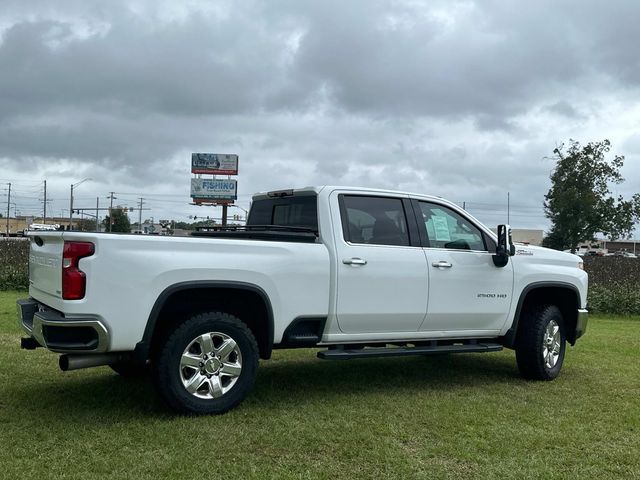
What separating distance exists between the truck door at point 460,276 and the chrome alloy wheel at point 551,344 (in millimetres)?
643

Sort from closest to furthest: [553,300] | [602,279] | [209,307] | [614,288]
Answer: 1. [209,307]
2. [553,300]
3. [614,288]
4. [602,279]

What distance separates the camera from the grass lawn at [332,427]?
423 cm

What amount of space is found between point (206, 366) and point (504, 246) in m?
3.17

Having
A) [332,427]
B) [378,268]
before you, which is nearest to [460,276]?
[378,268]

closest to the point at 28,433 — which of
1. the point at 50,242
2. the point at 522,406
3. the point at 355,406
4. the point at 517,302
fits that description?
the point at 50,242

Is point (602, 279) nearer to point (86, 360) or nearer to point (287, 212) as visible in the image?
point (287, 212)

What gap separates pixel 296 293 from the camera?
5523 millimetres

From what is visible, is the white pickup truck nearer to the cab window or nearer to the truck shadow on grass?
the cab window

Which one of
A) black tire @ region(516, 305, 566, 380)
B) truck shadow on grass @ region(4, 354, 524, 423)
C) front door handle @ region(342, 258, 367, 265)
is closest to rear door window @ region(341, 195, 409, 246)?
front door handle @ region(342, 258, 367, 265)

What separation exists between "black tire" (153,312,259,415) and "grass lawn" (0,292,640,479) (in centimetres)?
14

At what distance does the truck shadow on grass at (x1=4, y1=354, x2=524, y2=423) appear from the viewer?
5.41m

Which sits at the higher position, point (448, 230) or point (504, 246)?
point (448, 230)

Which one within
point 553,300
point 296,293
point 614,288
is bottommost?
point 614,288

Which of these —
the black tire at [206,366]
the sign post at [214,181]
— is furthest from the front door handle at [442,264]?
the sign post at [214,181]
